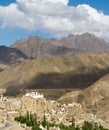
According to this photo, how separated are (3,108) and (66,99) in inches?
3726

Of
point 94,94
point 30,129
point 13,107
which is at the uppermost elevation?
point 94,94

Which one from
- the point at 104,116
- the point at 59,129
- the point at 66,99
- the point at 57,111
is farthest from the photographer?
the point at 66,99

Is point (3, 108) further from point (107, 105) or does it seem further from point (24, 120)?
point (107, 105)

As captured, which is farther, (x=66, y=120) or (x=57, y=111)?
(x=57, y=111)

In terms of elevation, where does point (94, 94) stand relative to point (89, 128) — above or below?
above

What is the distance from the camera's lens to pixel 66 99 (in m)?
193

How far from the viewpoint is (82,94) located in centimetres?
19838

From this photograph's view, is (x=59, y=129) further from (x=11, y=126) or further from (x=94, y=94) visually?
(x=94, y=94)

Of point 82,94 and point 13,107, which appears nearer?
point 13,107

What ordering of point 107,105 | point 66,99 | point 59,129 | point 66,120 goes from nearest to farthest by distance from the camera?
point 59,129 < point 66,120 < point 107,105 < point 66,99

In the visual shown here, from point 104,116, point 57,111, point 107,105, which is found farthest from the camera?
point 107,105

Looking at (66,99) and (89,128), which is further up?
(66,99)

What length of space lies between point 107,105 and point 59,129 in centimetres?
9139

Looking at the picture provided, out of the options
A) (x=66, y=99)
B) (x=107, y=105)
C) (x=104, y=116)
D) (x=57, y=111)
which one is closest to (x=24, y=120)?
(x=57, y=111)
